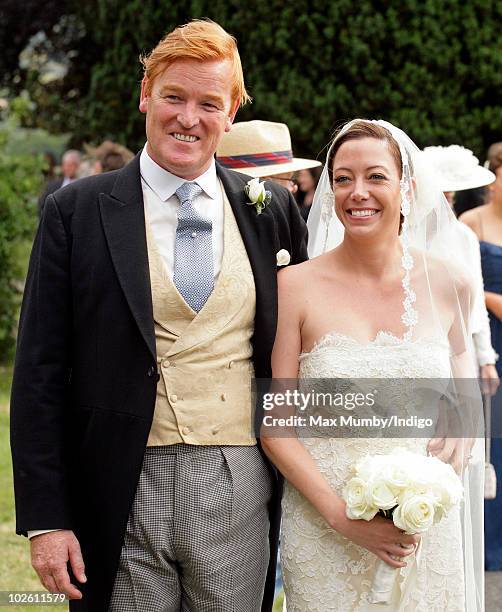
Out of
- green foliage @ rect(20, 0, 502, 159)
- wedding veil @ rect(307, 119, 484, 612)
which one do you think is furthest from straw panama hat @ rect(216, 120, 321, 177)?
green foliage @ rect(20, 0, 502, 159)

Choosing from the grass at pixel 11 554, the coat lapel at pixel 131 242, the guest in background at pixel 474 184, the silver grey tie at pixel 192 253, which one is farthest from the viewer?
the guest in background at pixel 474 184

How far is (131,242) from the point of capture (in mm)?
3117

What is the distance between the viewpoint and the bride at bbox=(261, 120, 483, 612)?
3.43 meters

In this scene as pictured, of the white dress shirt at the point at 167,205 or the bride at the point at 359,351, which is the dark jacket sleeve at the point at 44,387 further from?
the bride at the point at 359,351

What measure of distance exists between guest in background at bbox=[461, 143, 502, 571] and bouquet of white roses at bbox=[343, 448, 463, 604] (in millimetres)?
3403

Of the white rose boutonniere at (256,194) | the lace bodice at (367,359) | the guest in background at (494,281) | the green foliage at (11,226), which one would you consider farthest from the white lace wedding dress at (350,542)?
the green foliage at (11,226)

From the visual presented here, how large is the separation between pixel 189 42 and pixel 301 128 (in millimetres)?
9898

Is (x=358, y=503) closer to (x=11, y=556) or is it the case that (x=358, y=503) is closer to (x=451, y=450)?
(x=451, y=450)

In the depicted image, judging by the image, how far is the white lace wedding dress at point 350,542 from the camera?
3.46m

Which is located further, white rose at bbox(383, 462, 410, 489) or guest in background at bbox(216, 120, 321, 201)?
guest in background at bbox(216, 120, 321, 201)

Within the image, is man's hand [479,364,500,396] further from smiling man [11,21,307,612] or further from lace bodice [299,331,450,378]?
smiling man [11,21,307,612]

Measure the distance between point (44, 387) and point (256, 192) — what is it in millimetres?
931

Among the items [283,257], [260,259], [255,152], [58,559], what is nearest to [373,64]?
[255,152]

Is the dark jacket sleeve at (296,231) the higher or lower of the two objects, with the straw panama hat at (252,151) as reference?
lower
